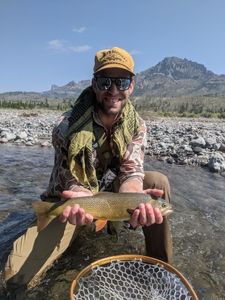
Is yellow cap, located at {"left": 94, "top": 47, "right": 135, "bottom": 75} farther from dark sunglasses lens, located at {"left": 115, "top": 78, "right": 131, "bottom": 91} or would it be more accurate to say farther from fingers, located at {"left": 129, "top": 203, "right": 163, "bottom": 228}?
fingers, located at {"left": 129, "top": 203, "right": 163, "bottom": 228}

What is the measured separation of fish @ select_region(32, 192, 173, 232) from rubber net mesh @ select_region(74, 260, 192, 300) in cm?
62

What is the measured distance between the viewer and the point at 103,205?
403cm

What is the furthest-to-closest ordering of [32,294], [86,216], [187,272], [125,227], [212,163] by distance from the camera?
[212,163] < [125,227] < [187,272] < [32,294] < [86,216]

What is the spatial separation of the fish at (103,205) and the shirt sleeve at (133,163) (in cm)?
85

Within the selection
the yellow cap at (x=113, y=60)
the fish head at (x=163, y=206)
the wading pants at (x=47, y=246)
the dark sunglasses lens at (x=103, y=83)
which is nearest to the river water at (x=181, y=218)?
the wading pants at (x=47, y=246)

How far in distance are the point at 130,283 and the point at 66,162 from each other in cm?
158

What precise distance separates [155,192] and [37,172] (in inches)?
266

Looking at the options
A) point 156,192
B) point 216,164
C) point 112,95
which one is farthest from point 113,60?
point 216,164

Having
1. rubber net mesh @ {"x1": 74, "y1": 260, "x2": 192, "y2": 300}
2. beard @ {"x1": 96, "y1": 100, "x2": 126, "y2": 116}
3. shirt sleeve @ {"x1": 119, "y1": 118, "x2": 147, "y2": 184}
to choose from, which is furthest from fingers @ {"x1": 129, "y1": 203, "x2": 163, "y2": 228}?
beard @ {"x1": 96, "y1": 100, "x2": 126, "y2": 116}

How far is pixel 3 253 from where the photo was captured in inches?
208

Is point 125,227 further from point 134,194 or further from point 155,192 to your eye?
point 134,194

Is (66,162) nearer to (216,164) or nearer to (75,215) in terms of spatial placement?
(75,215)

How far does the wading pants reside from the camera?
446 cm

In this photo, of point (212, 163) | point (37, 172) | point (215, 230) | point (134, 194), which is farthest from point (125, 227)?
point (212, 163)
